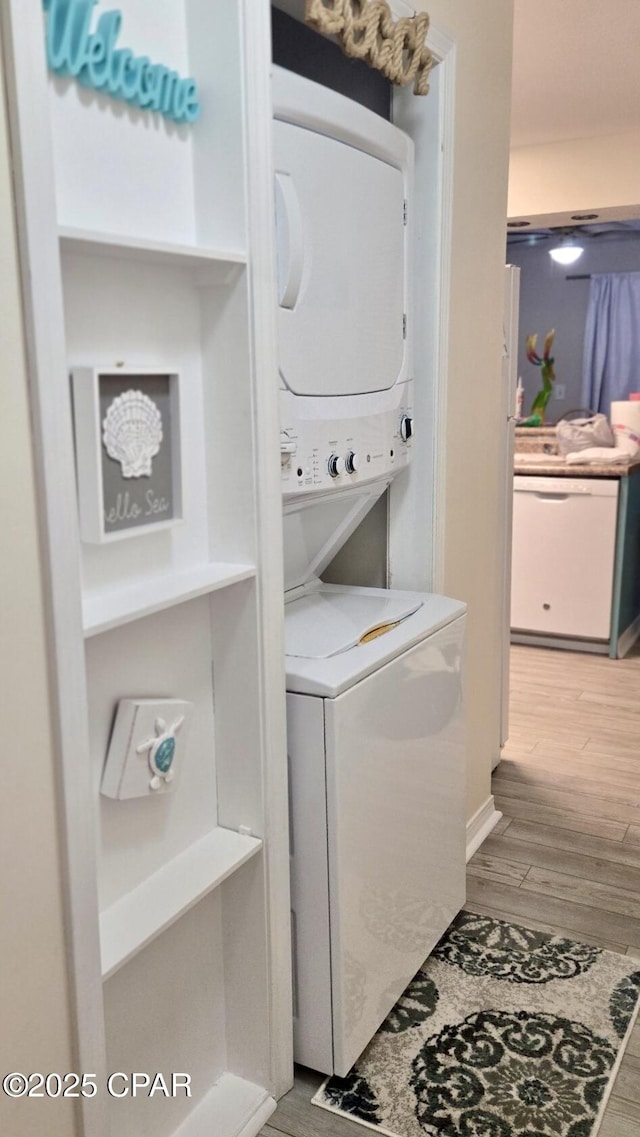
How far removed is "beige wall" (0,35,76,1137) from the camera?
105 centimetres

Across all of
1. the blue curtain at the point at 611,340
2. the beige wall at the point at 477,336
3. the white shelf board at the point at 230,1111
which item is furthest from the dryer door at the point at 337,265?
the blue curtain at the point at 611,340

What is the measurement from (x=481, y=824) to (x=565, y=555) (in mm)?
2063

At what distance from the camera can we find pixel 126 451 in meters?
1.27

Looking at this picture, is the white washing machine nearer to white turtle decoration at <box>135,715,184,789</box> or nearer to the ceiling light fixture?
white turtle decoration at <box>135,715,184,789</box>

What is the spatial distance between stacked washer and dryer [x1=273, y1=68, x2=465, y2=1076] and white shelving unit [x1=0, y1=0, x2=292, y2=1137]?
83 mm

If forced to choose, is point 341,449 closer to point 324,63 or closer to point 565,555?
point 324,63

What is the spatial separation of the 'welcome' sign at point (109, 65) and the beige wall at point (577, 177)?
3663 mm

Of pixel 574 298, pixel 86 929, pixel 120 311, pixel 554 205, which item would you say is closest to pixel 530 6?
pixel 554 205

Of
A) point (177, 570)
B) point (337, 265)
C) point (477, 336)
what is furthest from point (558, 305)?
point (177, 570)

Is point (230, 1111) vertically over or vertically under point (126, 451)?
under

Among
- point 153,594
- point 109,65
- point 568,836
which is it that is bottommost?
point 568,836

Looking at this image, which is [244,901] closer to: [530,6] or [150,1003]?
[150,1003]

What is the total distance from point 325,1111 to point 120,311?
143cm

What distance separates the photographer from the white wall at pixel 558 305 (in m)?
6.77
